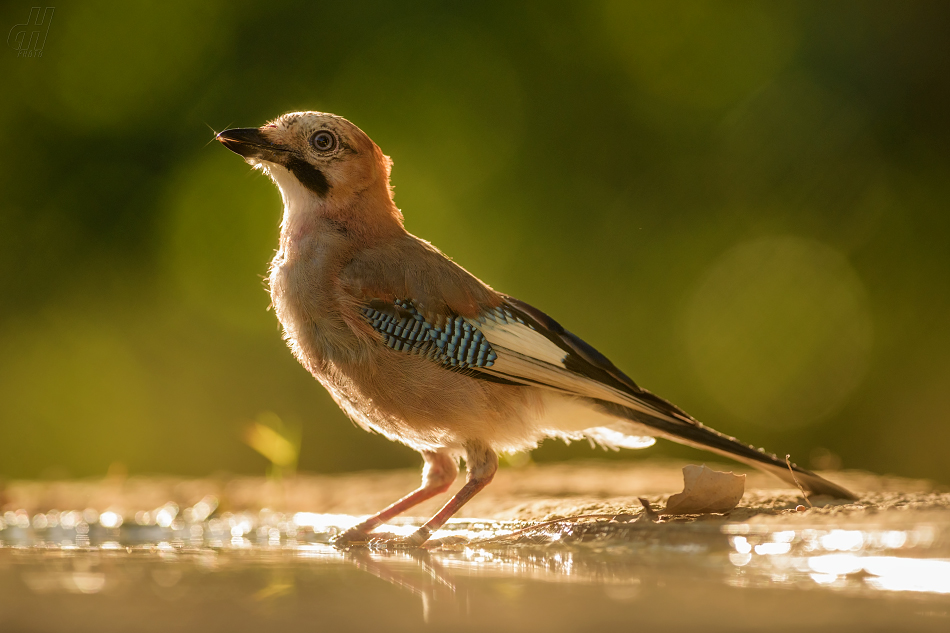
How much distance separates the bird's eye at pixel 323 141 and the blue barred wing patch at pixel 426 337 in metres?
0.98

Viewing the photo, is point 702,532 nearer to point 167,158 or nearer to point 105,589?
point 105,589

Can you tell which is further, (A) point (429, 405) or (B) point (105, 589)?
(A) point (429, 405)

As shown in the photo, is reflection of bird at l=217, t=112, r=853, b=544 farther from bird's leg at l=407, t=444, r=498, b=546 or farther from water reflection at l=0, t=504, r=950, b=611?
water reflection at l=0, t=504, r=950, b=611

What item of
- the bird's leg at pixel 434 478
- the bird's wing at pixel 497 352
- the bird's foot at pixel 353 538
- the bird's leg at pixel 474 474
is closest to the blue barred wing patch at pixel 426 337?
the bird's wing at pixel 497 352

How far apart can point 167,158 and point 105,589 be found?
8.19 m

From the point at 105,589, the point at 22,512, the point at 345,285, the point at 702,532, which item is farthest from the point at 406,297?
the point at 22,512

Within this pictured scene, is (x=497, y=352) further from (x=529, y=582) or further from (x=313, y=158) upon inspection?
(x=529, y=582)

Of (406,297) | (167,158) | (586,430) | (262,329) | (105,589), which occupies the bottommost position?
(105,589)

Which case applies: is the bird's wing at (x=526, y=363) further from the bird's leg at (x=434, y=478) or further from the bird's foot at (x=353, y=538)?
the bird's foot at (x=353, y=538)

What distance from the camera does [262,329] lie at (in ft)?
Result: 32.4

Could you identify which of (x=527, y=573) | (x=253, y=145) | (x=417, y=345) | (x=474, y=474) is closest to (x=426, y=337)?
(x=417, y=345)

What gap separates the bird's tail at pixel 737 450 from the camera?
13.3ft

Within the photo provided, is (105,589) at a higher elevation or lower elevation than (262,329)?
lower

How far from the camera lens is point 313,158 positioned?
458cm
